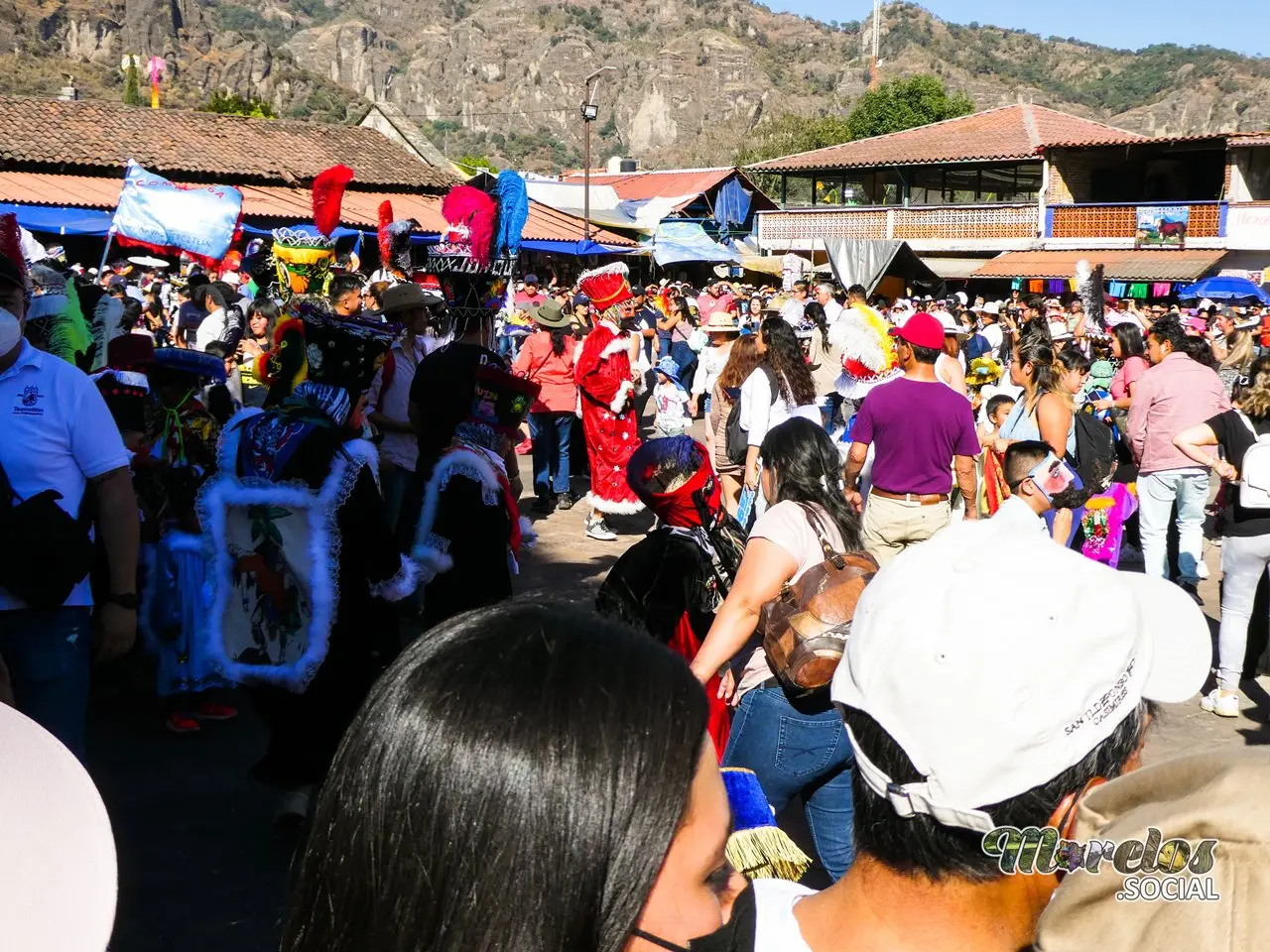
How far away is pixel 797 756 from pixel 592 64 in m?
154

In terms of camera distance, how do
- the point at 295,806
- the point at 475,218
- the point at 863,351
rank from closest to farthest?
the point at 295,806, the point at 475,218, the point at 863,351

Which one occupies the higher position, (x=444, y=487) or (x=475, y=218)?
(x=475, y=218)

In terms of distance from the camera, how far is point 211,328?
10.2 m

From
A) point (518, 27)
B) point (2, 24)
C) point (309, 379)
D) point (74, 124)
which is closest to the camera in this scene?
point (309, 379)

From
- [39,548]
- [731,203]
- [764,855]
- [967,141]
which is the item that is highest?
[967,141]

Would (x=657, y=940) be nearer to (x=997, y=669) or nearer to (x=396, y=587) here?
(x=997, y=669)

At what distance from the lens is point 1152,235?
103 feet

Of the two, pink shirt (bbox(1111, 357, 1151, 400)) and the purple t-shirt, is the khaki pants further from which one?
pink shirt (bbox(1111, 357, 1151, 400))

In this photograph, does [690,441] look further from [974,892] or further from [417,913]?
[417,913]

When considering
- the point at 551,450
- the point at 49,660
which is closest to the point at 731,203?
the point at 551,450

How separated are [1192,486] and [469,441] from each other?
4.88m

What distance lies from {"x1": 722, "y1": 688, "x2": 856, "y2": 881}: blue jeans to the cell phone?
2.96 metres

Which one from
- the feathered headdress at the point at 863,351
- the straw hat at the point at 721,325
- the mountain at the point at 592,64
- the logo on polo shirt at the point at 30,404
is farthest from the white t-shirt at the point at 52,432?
the mountain at the point at 592,64

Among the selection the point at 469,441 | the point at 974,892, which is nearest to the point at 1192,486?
the point at 469,441
